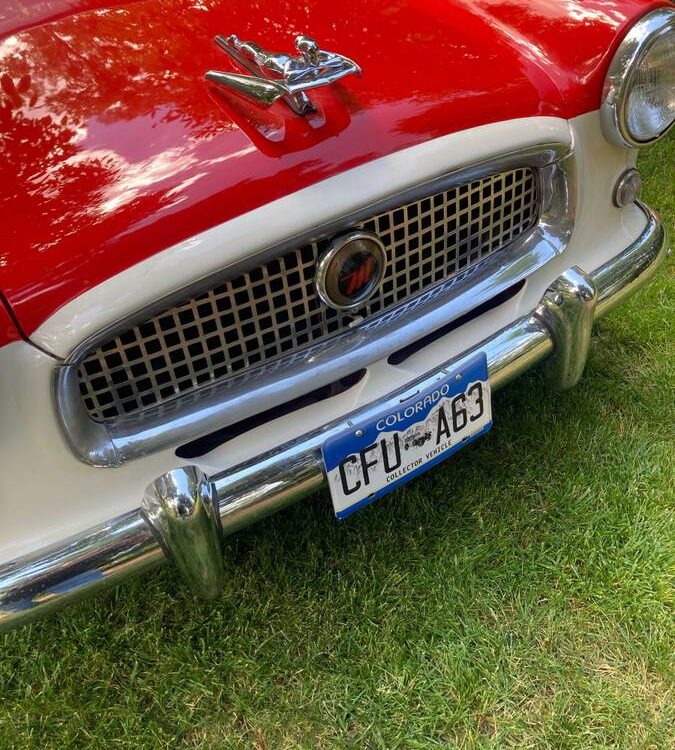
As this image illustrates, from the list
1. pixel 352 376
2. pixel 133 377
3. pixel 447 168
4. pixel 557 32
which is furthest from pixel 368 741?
pixel 557 32

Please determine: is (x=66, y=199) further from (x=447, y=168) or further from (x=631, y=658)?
(x=631, y=658)

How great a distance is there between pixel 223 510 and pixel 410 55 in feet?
3.33

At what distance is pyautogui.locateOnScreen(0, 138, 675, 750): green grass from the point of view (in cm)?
162

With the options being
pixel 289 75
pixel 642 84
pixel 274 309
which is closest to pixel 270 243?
pixel 274 309

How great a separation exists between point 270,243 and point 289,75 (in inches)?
13.0

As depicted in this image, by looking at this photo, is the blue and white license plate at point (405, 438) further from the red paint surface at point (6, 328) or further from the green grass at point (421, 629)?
the red paint surface at point (6, 328)

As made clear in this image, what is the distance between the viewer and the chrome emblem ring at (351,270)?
4.63 feet

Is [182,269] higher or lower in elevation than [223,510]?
higher

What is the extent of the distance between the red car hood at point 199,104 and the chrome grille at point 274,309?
5.8 inches

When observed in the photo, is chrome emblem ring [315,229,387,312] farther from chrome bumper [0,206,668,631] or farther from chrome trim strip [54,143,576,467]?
chrome bumper [0,206,668,631]

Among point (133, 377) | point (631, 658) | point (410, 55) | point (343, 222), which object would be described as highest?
point (410, 55)

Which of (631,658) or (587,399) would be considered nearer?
(631,658)

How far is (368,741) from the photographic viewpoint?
1.59m

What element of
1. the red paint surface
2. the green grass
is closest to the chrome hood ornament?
the red paint surface
